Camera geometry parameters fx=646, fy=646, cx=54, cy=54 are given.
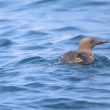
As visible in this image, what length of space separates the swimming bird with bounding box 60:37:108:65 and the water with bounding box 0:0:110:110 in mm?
148

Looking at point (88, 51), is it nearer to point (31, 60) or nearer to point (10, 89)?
point (31, 60)

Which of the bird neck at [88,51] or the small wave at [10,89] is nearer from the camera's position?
the small wave at [10,89]

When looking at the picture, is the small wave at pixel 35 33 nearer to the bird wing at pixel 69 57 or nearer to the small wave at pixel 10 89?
the bird wing at pixel 69 57

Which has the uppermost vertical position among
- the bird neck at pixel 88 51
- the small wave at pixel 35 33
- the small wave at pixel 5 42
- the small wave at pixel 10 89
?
the small wave at pixel 35 33

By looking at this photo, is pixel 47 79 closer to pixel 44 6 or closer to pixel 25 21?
pixel 25 21

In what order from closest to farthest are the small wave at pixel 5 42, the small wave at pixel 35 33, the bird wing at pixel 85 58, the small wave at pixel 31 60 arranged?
the bird wing at pixel 85 58 → the small wave at pixel 31 60 → the small wave at pixel 5 42 → the small wave at pixel 35 33

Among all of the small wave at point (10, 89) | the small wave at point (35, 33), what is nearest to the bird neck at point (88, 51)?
the small wave at point (35, 33)

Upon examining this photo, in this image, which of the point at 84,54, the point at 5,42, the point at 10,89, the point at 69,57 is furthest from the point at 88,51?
the point at 10,89

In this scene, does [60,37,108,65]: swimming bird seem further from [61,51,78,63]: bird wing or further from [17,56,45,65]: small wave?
[17,56,45,65]: small wave

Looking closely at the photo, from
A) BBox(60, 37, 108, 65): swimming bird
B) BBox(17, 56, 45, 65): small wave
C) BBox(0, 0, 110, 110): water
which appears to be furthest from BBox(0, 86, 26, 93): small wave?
BBox(17, 56, 45, 65): small wave

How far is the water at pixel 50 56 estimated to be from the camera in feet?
37.8

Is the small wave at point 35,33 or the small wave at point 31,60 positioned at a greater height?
the small wave at point 35,33

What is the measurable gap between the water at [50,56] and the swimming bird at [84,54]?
148mm

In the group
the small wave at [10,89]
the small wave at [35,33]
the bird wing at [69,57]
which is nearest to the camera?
the small wave at [10,89]
